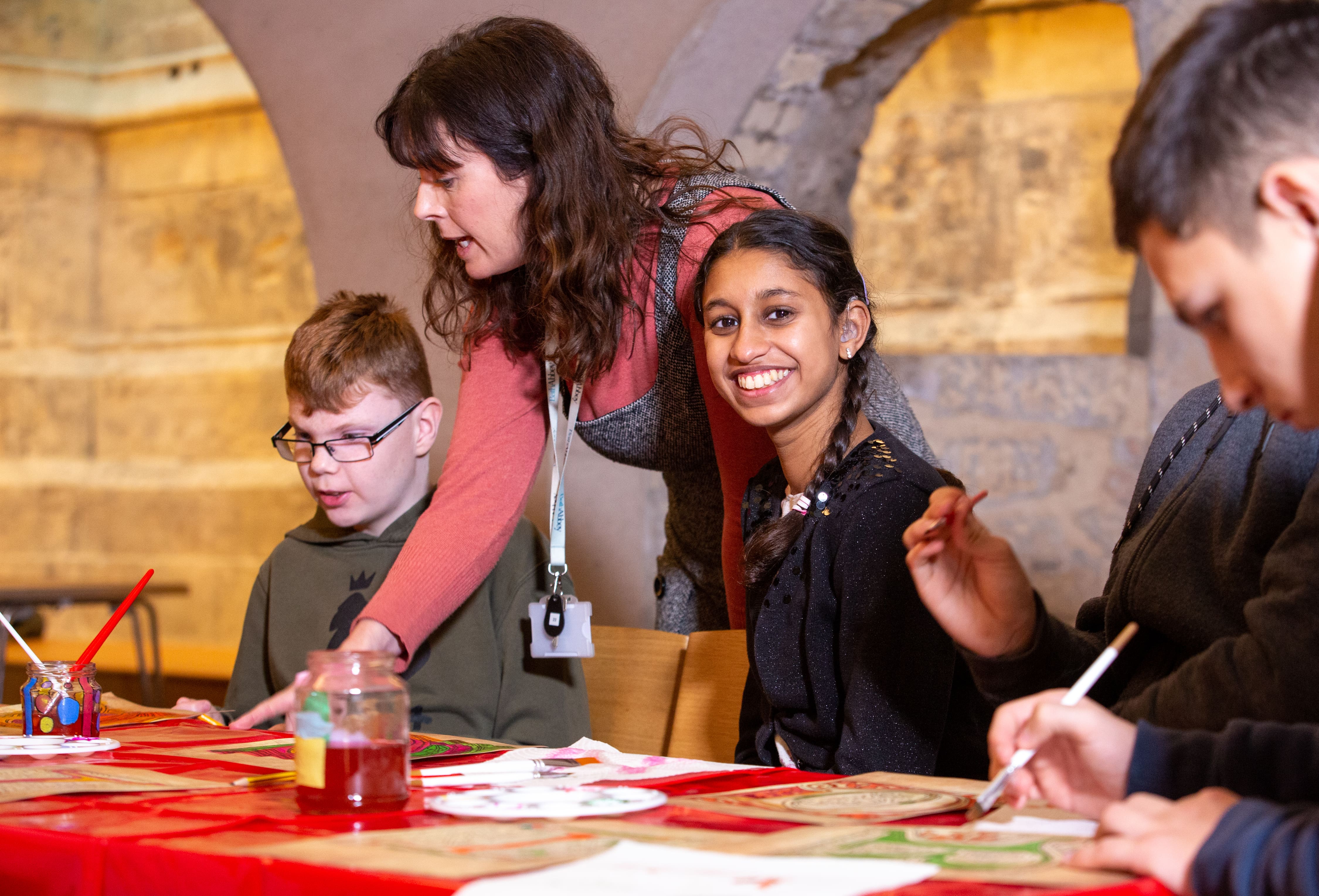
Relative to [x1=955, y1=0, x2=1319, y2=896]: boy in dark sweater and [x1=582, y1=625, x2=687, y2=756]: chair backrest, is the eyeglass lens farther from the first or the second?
[x1=955, y1=0, x2=1319, y2=896]: boy in dark sweater

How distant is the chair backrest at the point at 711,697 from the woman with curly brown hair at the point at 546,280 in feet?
0.29

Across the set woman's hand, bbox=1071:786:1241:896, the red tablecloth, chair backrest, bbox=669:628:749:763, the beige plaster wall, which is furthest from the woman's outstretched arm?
the beige plaster wall

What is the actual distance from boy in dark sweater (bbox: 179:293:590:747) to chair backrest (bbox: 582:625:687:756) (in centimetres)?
9

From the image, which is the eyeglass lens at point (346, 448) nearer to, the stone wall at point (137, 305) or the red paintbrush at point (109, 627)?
the red paintbrush at point (109, 627)

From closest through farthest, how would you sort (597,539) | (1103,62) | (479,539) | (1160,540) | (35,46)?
1. (1160,540)
2. (479,539)
3. (597,539)
4. (1103,62)
5. (35,46)

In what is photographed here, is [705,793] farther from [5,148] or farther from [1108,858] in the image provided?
[5,148]

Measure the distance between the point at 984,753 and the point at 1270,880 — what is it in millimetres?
853

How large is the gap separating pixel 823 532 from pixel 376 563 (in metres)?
0.98

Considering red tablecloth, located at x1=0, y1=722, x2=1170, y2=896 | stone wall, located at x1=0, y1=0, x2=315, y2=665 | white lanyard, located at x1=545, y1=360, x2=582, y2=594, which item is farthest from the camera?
stone wall, located at x1=0, y1=0, x2=315, y2=665

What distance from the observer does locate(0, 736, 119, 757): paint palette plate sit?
55.8 inches

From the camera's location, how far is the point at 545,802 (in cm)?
105

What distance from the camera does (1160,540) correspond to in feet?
4.42

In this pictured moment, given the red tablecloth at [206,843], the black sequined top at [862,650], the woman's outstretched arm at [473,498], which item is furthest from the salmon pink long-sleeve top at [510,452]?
the red tablecloth at [206,843]

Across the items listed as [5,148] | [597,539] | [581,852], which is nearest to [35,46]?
[5,148]
